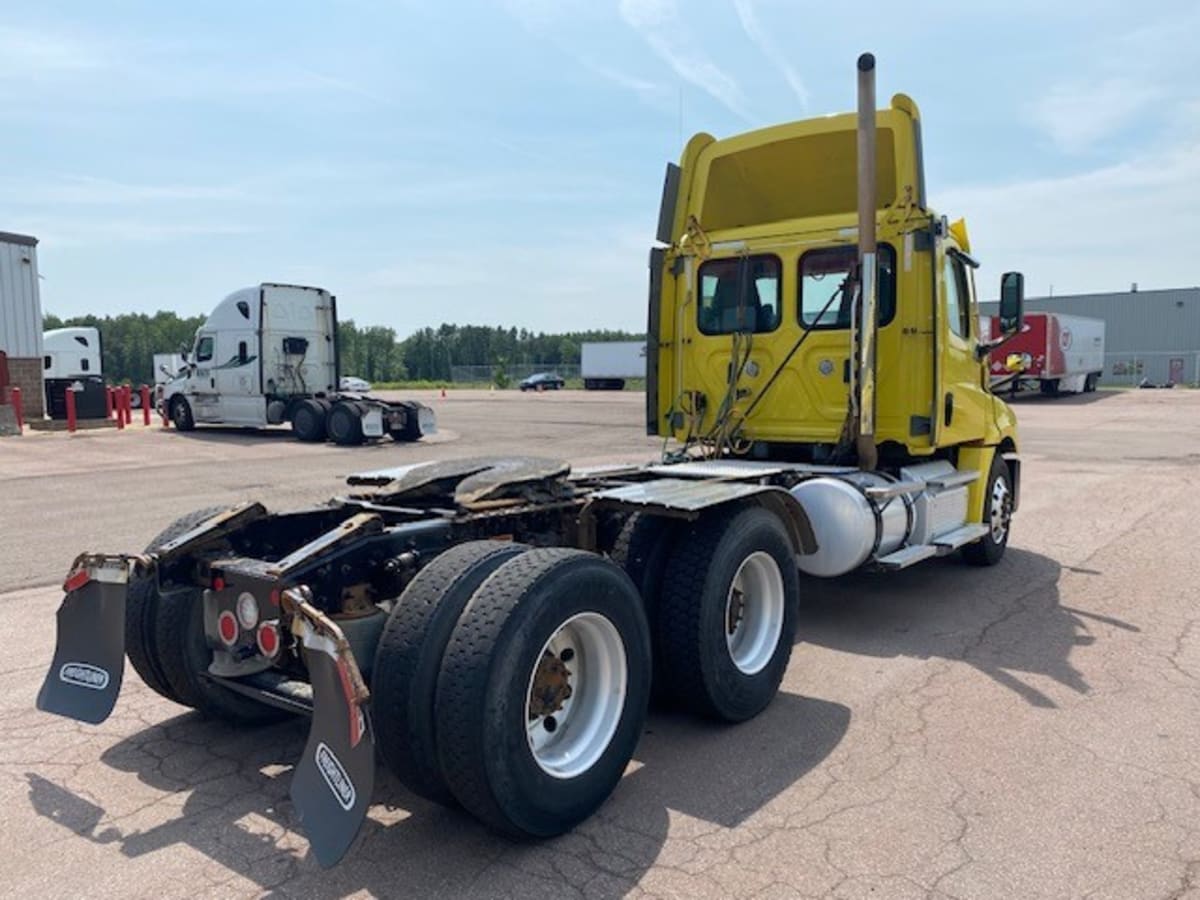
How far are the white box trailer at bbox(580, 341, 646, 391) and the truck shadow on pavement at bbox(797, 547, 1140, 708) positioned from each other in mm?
50901

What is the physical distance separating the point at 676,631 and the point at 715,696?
1.12ft

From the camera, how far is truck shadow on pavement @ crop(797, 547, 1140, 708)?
533 centimetres

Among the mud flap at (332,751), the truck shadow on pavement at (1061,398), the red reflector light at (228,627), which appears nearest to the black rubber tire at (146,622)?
the red reflector light at (228,627)

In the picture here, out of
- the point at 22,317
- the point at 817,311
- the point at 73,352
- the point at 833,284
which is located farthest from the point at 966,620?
the point at 73,352

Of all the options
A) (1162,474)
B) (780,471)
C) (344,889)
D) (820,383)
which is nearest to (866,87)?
(820,383)

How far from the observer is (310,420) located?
831 inches

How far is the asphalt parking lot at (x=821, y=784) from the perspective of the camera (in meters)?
3.09

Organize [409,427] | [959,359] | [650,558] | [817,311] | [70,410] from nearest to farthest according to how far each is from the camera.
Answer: [650,558] < [817,311] < [959,359] < [409,427] < [70,410]

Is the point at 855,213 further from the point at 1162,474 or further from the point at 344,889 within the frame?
the point at 1162,474

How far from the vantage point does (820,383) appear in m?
6.98

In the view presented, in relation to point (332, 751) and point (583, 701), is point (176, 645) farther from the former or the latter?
point (583, 701)

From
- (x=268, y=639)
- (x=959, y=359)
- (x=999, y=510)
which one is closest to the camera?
(x=268, y=639)

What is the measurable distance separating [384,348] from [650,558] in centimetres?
11541

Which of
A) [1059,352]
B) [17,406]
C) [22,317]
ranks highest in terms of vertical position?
[22,317]
